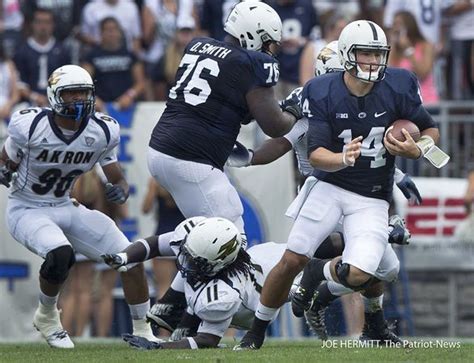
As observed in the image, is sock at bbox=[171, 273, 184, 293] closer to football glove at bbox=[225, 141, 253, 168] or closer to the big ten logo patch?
football glove at bbox=[225, 141, 253, 168]

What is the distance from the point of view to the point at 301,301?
9797 mm

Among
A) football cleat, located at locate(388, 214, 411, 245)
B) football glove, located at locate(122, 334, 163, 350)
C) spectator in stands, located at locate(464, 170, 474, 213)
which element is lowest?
spectator in stands, located at locate(464, 170, 474, 213)

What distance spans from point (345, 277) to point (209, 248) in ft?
2.88

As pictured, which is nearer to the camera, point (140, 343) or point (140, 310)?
point (140, 343)

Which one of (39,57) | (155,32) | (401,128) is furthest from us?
A: (155,32)

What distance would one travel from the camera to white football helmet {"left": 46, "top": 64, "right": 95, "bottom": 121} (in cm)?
1002

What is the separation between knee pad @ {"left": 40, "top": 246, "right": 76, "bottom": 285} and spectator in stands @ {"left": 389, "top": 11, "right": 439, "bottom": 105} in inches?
223

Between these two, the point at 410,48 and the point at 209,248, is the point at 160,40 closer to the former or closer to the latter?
the point at 410,48

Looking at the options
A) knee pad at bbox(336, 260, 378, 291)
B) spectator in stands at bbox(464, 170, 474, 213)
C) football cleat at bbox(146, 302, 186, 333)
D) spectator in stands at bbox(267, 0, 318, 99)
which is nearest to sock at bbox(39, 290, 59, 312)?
football cleat at bbox(146, 302, 186, 333)

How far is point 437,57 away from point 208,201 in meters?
5.80

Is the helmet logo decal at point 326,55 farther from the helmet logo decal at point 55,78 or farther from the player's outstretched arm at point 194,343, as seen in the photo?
the player's outstretched arm at point 194,343

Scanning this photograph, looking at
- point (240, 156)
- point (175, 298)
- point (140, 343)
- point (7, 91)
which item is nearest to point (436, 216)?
point (7, 91)

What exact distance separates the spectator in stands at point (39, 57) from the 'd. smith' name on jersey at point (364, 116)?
5.53 meters

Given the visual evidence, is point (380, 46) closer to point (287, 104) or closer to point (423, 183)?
point (287, 104)
